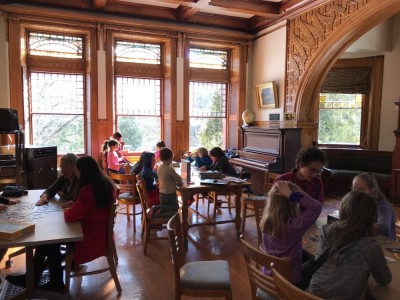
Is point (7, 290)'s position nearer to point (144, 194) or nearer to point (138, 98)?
point (144, 194)

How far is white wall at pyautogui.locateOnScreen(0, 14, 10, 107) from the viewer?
19.8ft

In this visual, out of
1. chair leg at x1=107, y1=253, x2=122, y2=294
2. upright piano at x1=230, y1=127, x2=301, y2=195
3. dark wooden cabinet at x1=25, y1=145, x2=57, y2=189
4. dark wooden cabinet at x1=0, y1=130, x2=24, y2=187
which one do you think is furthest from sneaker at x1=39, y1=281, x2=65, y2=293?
upright piano at x1=230, y1=127, x2=301, y2=195

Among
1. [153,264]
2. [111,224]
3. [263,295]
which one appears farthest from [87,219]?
[263,295]

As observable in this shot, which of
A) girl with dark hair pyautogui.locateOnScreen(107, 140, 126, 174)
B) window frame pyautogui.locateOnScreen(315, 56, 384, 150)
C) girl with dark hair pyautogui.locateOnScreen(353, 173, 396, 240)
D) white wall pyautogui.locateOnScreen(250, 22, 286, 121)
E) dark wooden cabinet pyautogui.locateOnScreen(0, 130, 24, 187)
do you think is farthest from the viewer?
window frame pyautogui.locateOnScreen(315, 56, 384, 150)

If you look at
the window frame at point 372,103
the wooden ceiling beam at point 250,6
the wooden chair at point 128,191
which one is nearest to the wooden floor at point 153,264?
the wooden chair at point 128,191

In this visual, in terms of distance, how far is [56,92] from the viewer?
676 cm

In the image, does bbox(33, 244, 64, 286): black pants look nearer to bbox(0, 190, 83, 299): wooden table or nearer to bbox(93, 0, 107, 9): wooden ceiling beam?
bbox(0, 190, 83, 299): wooden table

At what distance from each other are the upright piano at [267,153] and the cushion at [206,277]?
12.2ft

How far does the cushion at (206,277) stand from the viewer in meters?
2.22

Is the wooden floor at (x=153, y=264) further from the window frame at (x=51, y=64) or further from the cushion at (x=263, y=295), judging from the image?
the window frame at (x=51, y=64)

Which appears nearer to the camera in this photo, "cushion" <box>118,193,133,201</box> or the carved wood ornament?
"cushion" <box>118,193,133,201</box>

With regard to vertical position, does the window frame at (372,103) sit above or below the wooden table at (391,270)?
above

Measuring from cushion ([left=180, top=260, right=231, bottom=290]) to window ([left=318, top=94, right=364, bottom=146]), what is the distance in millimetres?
6285

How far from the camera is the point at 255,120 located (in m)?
7.62
